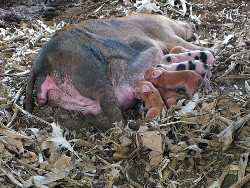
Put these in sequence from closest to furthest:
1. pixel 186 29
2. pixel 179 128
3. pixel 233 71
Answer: pixel 179 128, pixel 233 71, pixel 186 29

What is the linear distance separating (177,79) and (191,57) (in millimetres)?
545

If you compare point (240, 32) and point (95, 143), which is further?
point (240, 32)

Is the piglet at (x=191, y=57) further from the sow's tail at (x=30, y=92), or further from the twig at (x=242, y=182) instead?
the twig at (x=242, y=182)

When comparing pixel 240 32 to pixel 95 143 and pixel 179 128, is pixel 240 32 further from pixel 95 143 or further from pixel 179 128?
pixel 95 143

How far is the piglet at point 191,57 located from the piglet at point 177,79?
1.29 feet

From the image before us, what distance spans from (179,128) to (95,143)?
0.73m

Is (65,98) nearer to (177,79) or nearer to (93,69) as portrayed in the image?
(93,69)

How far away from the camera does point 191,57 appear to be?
3.78 m

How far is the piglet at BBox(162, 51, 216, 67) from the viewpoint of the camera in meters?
3.75

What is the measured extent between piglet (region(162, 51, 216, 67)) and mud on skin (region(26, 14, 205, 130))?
0.70 feet

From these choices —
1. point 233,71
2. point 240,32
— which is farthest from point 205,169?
point 240,32

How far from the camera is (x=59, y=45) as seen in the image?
3203mm

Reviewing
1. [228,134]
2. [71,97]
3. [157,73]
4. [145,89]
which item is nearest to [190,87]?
[157,73]

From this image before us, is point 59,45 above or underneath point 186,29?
above
